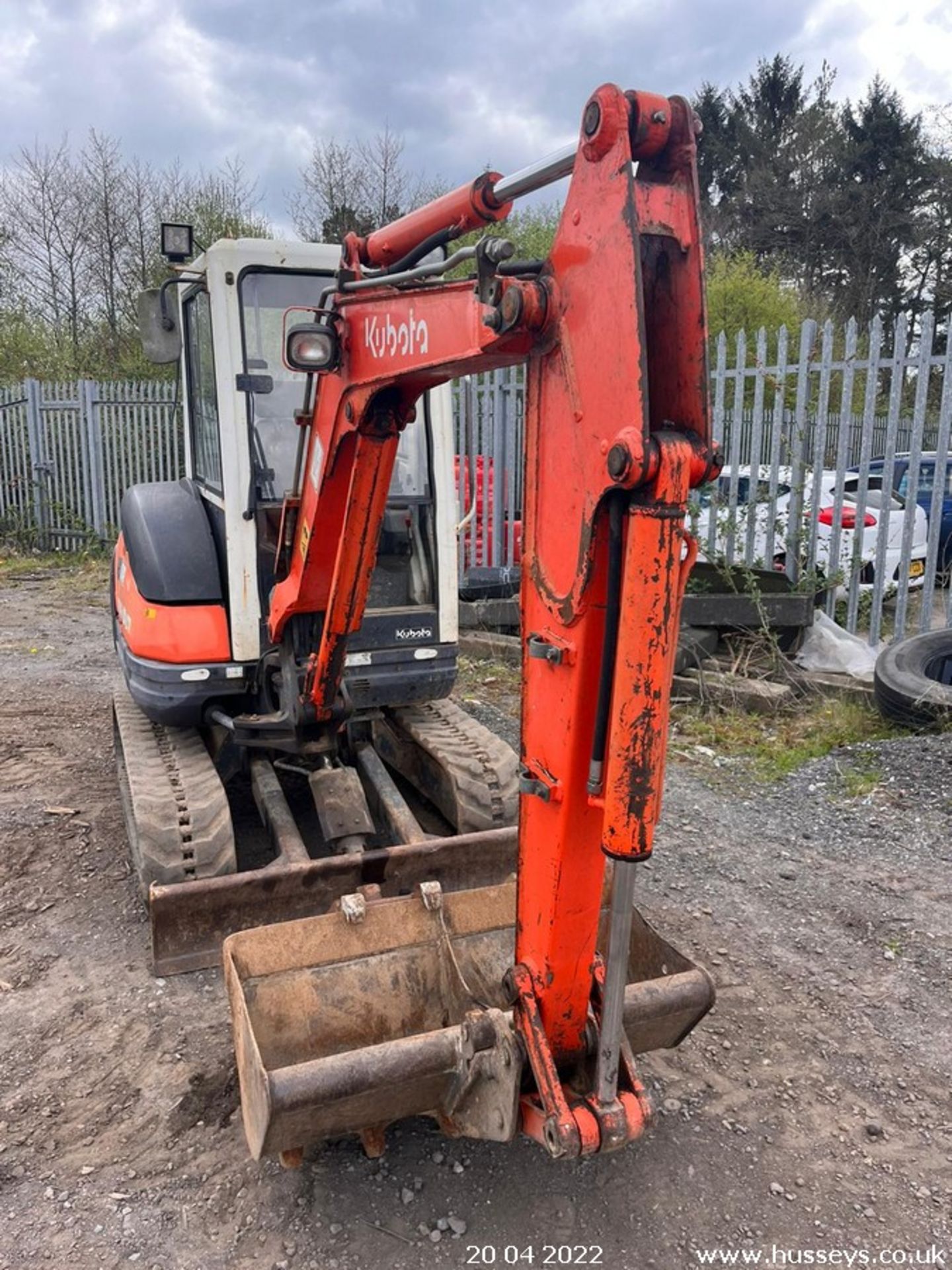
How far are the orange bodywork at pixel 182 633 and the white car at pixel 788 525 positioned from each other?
4319 mm

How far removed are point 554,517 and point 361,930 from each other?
5.18 feet

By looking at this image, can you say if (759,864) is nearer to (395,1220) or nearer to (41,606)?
(395,1220)

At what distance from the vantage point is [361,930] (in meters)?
3.07

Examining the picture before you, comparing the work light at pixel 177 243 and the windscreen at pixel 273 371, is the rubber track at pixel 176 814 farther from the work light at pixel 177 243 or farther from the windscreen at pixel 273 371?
the work light at pixel 177 243

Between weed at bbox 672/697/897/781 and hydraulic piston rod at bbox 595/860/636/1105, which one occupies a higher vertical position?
hydraulic piston rod at bbox 595/860/636/1105

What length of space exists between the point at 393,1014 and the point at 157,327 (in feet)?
10.0

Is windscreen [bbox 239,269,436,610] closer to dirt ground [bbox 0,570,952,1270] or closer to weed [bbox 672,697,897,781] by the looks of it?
dirt ground [bbox 0,570,952,1270]

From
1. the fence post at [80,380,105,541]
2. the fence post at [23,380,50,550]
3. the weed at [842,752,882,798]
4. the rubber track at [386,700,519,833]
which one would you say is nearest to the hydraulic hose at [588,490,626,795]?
the rubber track at [386,700,519,833]

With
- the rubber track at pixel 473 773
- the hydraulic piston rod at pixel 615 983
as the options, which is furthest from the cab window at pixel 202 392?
the hydraulic piston rod at pixel 615 983

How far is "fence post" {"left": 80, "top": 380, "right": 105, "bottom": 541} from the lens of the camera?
44.5 ft

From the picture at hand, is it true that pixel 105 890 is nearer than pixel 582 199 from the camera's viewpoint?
No

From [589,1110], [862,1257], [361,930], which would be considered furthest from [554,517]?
[862,1257]

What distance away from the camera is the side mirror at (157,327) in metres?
4.26

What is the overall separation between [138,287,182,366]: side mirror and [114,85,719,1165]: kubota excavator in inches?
0.7
